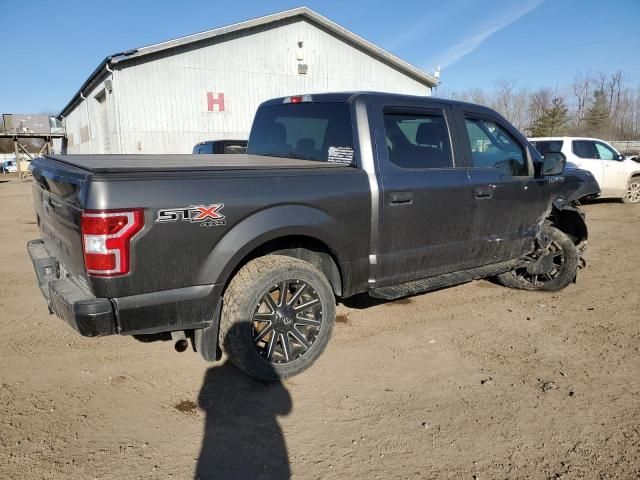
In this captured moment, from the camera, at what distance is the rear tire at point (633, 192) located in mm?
12727

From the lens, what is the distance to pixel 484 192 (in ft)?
13.7

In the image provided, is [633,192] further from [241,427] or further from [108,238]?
[108,238]

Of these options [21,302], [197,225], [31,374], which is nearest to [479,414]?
[197,225]

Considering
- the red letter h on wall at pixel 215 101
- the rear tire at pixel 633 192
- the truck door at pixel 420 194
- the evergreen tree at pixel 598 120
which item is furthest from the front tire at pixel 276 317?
the evergreen tree at pixel 598 120

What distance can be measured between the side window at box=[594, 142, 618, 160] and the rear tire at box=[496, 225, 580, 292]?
8532mm

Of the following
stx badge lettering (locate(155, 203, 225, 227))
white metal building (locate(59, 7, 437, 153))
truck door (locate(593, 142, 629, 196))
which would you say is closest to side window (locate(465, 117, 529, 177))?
stx badge lettering (locate(155, 203, 225, 227))

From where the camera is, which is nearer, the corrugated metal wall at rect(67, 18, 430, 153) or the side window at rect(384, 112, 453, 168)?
the side window at rect(384, 112, 453, 168)

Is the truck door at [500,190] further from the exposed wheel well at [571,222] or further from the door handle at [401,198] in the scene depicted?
the door handle at [401,198]

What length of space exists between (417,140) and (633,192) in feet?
38.7

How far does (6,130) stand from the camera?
113 ft

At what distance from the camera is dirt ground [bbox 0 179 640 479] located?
243 cm

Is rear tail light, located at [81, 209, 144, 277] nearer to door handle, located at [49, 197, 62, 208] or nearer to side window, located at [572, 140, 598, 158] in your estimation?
door handle, located at [49, 197, 62, 208]

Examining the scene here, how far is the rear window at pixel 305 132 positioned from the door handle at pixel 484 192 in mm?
1293

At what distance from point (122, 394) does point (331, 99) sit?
2.67m
